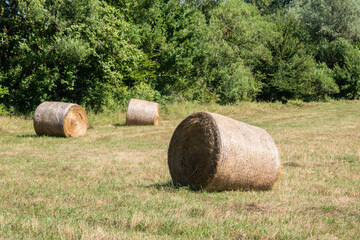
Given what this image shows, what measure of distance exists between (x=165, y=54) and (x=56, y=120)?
1719 cm

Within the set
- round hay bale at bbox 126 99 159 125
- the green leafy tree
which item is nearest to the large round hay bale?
the green leafy tree

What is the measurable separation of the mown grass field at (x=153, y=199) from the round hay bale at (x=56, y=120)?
321 centimetres

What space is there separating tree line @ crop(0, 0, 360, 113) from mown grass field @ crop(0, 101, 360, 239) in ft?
32.8

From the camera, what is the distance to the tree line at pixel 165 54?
21.4m

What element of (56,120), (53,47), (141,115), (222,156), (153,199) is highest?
(53,47)

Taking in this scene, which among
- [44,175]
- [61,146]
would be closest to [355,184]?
[44,175]

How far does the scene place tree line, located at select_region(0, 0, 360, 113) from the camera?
70.3 feet

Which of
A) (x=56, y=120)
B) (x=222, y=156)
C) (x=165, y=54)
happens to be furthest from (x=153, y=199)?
(x=165, y=54)

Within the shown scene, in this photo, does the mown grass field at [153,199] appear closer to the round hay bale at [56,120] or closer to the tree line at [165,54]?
the round hay bale at [56,120]

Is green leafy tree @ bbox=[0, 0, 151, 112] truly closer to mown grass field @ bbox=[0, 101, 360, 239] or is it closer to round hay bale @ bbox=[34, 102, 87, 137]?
round hay bale @ bbox=[34, 102, 87, 137]

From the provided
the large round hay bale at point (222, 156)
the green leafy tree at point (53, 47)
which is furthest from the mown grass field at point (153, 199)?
the green leafy tree at point (53, 47)

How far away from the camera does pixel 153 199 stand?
652cm

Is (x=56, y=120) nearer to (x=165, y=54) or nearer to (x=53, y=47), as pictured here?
(x=53, y=47)

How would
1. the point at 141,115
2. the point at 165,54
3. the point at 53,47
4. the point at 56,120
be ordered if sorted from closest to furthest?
the point at 56,120 → the point at 53,47 → the point at 141,115 → the point at 165,54
